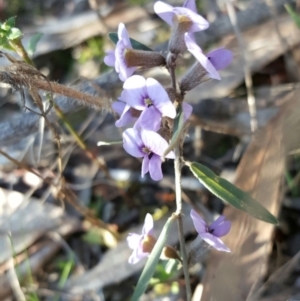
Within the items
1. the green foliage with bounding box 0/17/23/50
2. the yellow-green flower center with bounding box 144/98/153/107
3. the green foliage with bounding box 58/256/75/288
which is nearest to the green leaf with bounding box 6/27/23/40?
the green foliage with bounding box 0/17/23/50

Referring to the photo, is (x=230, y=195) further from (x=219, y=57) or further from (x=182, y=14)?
(x=182, y=14)

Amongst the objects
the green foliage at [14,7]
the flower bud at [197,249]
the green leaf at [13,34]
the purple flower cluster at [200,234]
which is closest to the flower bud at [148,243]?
the purple flower cluster at [200,234]

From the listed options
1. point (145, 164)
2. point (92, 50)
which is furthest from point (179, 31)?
point (92, 50)

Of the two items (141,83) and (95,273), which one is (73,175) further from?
(141,83)

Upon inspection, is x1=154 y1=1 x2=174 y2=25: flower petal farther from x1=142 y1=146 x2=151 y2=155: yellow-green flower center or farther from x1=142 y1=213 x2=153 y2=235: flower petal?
x1=142 y1=213 x2=153 y2=235: flower petal

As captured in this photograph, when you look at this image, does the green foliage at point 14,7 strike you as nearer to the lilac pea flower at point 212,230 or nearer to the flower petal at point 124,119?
the flower petal at point 124,119
